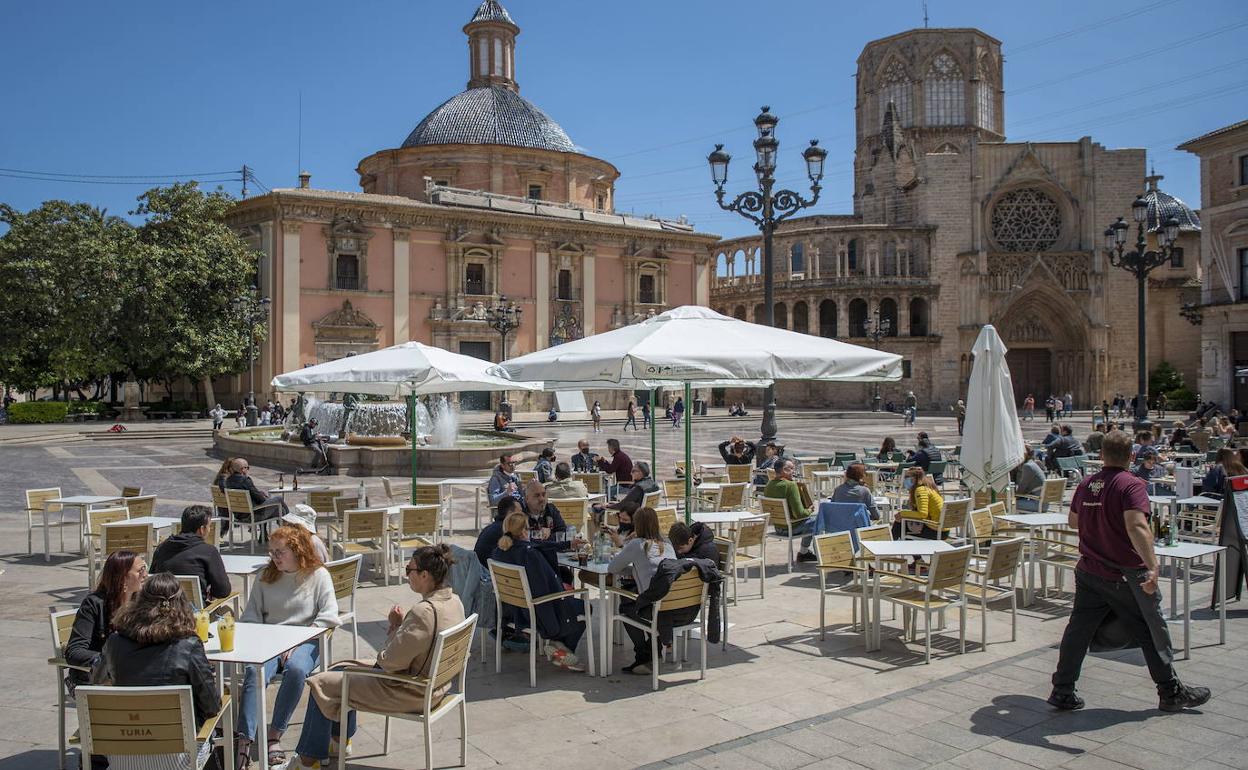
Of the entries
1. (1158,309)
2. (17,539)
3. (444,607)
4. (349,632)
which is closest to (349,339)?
(17,539)

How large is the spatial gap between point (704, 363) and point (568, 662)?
7.70ft

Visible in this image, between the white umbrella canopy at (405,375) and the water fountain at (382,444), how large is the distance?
666 centimetres

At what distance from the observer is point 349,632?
682cm

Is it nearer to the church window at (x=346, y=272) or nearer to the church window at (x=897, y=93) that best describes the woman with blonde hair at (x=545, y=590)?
the church window at (x=346, y=272)

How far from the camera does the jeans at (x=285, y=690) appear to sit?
431cm

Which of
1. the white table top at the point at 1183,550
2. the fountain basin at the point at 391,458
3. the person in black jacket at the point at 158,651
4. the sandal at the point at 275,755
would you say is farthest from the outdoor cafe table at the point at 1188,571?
the fountain basin at the point at 391,458

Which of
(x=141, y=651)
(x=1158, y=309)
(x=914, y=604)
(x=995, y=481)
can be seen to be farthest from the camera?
(x=1158, y=309)

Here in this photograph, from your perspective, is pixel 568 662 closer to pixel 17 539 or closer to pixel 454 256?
pixel 17 539

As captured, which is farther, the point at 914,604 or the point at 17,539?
the point at 17,539

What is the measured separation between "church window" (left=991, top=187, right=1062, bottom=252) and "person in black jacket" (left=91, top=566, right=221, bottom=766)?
2008 inches

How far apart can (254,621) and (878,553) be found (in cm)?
407

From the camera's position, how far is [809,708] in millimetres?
5223

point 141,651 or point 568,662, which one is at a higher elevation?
point 141,651

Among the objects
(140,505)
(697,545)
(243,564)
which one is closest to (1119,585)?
(697,545)
